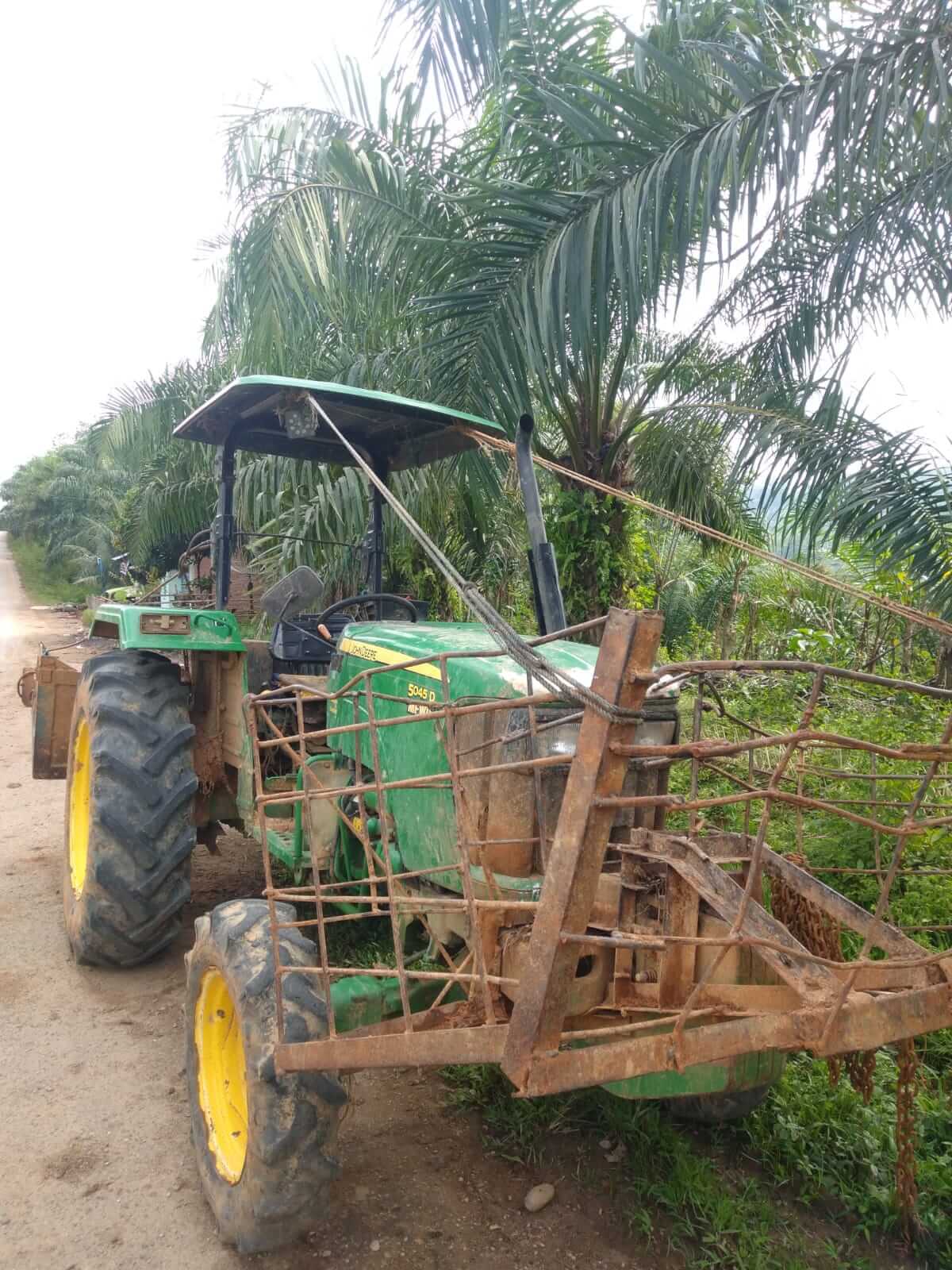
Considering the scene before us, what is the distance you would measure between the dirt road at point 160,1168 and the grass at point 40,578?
2449 centimetres

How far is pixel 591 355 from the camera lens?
225 inches

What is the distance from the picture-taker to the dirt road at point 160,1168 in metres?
2.60

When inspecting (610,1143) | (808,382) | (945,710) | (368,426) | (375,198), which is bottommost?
(610,1143)

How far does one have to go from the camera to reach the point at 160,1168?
9.66ft

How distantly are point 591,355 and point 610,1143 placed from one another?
4191 millimetres

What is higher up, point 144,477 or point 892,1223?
point 144,477

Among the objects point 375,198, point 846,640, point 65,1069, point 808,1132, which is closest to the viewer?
point 808,1132

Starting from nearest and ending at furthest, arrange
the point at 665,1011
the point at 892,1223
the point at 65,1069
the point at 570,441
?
the point at 665,1011
the point at 892,1223
the point at 65,1069
the point at 570,441

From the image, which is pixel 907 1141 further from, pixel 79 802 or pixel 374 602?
pixel 79 802

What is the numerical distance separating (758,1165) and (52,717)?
3.99 m

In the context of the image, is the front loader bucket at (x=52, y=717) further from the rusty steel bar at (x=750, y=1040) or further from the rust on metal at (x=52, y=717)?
the rusty steel bar at (x=750, y=1040)

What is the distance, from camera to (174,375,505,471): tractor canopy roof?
3834mm

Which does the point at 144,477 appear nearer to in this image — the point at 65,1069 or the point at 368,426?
the point at 368,426

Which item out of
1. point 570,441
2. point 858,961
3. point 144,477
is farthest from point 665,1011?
point 144,477
